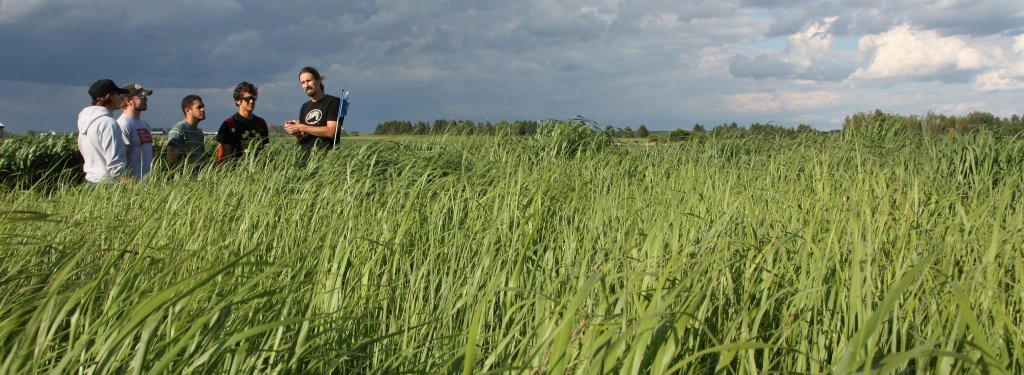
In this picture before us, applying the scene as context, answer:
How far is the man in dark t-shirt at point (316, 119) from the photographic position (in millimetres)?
6309

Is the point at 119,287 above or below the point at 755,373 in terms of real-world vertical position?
above

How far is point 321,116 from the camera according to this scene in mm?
6457

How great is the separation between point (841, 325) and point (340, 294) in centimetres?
154

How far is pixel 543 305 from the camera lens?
234 cm

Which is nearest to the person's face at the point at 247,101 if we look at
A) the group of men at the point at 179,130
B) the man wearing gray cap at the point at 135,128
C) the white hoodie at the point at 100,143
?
the group of men at the point at 179,130

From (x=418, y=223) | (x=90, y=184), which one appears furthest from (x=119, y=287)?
(x=90, y=184)

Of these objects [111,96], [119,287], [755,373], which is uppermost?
[111,96]

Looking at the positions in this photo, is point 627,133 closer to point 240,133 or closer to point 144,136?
point 240,133

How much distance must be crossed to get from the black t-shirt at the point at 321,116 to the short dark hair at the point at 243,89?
1.54ft

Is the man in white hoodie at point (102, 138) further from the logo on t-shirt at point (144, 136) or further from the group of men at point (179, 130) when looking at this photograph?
the logo on t-shirt at point (144, 136)

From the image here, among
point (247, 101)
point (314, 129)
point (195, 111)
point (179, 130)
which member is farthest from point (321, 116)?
point (179, 130)

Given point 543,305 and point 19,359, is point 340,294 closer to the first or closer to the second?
point 543,305

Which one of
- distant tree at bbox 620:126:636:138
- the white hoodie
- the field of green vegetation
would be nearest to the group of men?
the white hoodie

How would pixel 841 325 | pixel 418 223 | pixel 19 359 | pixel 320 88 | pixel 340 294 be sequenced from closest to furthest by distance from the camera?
1. pixel 19 359
2. pixel 841 325
3. pixel 340 294
4. pixel 418 223
5. pixel 320 88
